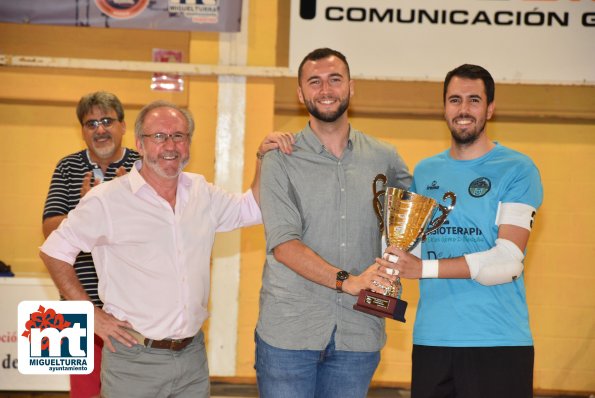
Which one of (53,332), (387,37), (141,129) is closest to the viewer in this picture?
(141,129)

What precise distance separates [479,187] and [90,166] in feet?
6.44

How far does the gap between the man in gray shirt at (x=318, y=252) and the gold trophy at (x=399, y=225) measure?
0.11m

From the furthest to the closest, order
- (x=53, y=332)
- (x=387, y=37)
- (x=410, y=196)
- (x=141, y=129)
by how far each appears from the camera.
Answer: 1. (x=387, y=37)
2. (x=53, y=332)
3. (x=141, y=129)
4. (x=410, y=196)

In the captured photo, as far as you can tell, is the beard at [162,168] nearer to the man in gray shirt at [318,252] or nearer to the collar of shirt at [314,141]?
the man in gray shirt at [318,252]

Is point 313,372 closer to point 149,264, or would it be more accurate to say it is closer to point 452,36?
point 149,264

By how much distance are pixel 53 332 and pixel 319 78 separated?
180cm

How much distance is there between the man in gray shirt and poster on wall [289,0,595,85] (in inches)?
117

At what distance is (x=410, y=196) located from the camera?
8.80 feet

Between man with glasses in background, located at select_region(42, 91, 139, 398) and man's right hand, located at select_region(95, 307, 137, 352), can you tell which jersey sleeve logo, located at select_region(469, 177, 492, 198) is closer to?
man's right hand, located at select_region(95, 307, 137, 352)

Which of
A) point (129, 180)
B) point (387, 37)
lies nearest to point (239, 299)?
point (387, 37)

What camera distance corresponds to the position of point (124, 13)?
19.3ft

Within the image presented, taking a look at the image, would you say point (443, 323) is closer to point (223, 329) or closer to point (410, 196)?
point (410, 196)

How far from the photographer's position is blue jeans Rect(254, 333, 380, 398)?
8.96 ft

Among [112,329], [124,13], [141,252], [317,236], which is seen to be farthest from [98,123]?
[124,13]
